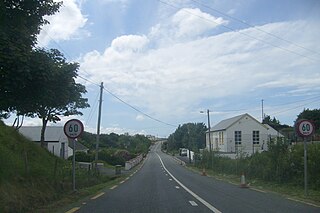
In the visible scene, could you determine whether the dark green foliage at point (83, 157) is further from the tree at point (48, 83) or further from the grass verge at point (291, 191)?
the tree at point (48, 83)

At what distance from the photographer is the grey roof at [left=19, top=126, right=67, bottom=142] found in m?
63.8

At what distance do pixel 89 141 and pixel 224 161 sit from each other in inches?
2964

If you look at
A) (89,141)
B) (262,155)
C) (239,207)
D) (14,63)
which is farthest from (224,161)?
(89,141)

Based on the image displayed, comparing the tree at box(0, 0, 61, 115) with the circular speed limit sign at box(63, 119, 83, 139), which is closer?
the tree at box(0, 0, 61, 115)

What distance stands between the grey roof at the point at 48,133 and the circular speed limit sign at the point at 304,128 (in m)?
50.8

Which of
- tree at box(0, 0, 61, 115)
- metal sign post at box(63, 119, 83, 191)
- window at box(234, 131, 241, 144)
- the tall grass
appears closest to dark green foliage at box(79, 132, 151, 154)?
window at box(234, 131, 241, 144)

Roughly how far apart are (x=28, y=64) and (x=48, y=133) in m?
55.1

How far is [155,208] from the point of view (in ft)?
40.9

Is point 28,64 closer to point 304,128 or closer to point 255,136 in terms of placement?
point 304,128

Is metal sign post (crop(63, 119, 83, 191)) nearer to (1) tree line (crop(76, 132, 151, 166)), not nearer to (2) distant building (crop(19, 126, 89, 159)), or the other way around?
(2) distant building (crop(19, 126, 89, 159))

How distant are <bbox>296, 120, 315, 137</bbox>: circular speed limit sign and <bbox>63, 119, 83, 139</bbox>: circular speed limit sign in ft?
27.9

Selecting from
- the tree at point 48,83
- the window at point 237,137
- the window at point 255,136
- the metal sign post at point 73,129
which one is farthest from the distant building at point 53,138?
the tree at point 48,83

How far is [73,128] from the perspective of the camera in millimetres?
17062

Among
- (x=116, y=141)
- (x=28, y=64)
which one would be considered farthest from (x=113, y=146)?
(x=28, y=64)
